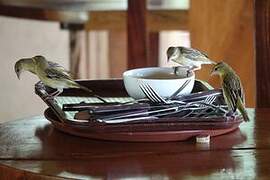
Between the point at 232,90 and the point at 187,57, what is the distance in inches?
5.6

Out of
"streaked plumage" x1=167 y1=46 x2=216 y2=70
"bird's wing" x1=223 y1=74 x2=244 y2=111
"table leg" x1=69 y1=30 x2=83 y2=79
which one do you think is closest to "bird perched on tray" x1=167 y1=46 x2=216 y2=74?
"streaked plumage" x1=167 y1=46 x2=216 y2=70

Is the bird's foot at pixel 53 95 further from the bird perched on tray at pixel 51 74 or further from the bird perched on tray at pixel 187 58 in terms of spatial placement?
the bird perched on tray at pixel 187 58

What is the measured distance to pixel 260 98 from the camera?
1469 mm

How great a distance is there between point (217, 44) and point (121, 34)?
2.10 metres

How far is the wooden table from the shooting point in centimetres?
87

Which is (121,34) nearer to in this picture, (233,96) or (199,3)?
(199,3)

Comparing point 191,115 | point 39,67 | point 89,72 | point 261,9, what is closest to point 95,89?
point 39,67

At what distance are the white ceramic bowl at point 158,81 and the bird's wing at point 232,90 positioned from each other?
0.26ft

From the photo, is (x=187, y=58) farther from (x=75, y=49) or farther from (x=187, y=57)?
(x=75, y=49)

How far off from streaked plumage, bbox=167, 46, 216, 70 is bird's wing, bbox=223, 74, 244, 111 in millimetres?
107

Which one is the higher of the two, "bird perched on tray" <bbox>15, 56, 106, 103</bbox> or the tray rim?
"bird perched on tray" <bbox>15, 56, 106, 103</bbox>

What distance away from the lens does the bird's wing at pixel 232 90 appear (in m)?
1.04

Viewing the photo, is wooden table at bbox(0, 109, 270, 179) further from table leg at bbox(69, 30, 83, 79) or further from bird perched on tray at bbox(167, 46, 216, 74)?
table leg at bbox(69, 30, 83, 79)

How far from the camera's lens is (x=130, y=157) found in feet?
3.10
